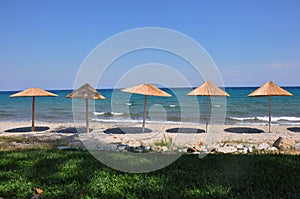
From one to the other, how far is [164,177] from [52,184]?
1.47 meters

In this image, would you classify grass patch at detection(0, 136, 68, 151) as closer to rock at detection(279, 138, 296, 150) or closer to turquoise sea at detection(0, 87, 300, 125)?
turquoise sea at detection(0, 87, 300, 125)

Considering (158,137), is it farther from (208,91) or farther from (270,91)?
(270,91)

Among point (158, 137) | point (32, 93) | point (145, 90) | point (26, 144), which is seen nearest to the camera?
point (26, 144)

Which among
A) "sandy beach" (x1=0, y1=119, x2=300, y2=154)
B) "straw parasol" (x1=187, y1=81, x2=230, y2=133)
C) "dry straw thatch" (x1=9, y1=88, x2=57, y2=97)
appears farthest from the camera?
"dry straw thatch" (x1=9, y1=88, x2=57, y2=97)

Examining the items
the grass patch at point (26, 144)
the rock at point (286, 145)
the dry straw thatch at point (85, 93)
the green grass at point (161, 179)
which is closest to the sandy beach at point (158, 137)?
the rock at point (286, 145)

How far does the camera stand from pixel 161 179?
11.6 ft

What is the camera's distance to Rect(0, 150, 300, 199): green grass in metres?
3.05

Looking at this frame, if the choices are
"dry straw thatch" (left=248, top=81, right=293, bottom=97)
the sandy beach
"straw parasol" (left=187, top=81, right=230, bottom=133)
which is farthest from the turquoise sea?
"dry straw thatch" (left=248, top=81, right=293, bottom=97)

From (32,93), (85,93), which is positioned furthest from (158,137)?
(32,93)

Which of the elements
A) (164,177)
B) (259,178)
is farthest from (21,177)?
(259,178)

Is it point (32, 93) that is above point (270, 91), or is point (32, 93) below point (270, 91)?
below

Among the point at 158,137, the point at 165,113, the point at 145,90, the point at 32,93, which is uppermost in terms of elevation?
the point at 145,90

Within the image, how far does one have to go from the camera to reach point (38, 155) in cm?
504

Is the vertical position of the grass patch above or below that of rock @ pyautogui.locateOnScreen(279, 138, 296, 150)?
below
